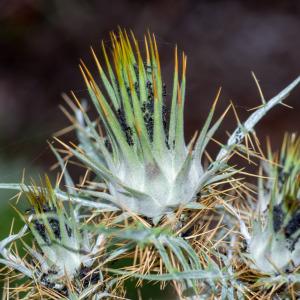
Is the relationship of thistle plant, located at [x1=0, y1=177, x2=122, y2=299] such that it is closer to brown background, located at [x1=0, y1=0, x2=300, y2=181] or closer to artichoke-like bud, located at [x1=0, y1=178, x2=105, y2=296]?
artichoke-like bud, located at [x1=0, y1=178, x2=105, y2=296]

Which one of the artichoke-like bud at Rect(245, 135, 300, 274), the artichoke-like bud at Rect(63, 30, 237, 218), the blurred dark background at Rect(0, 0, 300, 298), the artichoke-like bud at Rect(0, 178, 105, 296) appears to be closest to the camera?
the artichoke-like bud at Rect(245, 135, 300, 274)

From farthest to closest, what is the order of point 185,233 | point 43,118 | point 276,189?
point 43,118 < point 185,233 < point 276,189

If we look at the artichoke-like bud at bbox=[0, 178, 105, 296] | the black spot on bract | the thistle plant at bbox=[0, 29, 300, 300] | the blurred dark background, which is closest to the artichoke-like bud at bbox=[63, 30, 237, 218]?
the thistle plant at bbox=[0, 29, 300, 300]

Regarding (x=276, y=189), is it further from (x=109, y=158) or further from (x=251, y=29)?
(x=251, y=29)

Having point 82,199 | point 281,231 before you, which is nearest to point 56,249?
point 82,199

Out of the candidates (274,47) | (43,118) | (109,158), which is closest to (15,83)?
(43,118)
